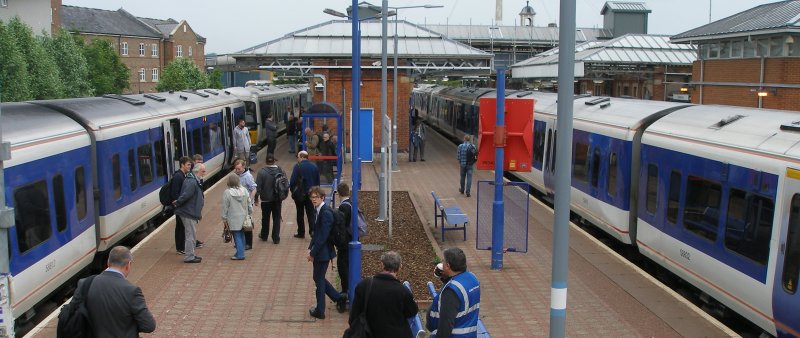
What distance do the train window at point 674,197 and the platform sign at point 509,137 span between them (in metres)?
2.05

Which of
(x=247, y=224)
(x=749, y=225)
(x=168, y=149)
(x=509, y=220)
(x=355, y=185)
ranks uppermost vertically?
(x=355, y=185)

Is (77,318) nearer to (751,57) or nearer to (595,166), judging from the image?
(595,166)

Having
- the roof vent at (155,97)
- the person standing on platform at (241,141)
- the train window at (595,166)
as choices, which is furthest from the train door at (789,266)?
the person standing on platform at (241,141)

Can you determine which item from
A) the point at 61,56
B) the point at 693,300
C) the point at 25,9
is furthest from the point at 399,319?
the point at 25,9

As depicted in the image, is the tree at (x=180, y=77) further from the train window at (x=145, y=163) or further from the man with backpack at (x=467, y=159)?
the train window at (x=145, y=163)

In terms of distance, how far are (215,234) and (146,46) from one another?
74836 millimetres

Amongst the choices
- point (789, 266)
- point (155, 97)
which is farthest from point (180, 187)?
point (789, 266)

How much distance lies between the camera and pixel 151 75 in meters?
87.0

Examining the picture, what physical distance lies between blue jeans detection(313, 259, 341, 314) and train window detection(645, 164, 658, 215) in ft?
17.2

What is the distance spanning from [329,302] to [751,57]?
1908cm

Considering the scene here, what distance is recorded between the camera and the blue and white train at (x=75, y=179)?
30.9 ft

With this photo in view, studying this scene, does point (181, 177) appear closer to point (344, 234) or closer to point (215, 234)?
point (215, 234)

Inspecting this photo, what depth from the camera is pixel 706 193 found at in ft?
34.5

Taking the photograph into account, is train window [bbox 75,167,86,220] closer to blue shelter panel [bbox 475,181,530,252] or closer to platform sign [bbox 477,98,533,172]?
platform sign [bbox 477,98,533,172]
